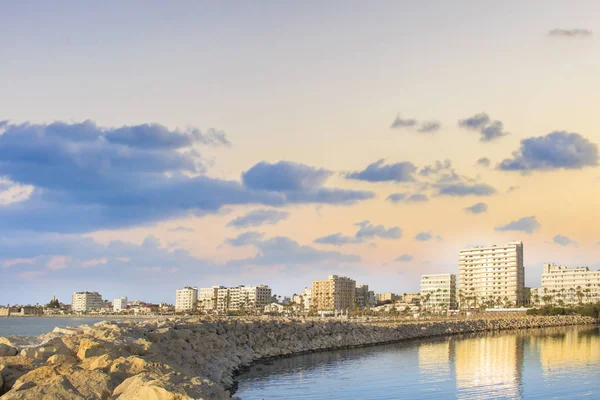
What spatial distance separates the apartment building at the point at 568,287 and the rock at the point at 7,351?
13000 centimetres

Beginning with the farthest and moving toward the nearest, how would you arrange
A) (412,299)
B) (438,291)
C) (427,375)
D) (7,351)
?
(412,299) < (438,291) < (427,375) < (7,351)

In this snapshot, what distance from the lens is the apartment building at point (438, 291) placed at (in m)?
154

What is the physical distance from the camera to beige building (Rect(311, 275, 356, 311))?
158 m

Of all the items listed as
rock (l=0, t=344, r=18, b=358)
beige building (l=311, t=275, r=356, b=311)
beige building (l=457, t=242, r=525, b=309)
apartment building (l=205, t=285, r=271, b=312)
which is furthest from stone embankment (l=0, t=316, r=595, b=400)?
apartment building (l=205, t=285, r=271, b=312)

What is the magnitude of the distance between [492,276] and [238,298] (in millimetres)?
80480

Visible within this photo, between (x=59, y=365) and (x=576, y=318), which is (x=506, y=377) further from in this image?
(x=576, y=318)

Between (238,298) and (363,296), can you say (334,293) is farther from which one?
(238,298)

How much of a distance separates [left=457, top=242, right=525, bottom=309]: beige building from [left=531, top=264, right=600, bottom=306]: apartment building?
5.08 metres

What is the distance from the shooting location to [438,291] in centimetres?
15612

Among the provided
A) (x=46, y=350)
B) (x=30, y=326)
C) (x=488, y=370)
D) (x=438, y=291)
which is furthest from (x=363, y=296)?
(x=46, y=350)

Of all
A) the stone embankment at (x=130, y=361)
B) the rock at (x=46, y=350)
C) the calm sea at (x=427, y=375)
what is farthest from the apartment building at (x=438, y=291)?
the rock at (x=46, y=350)

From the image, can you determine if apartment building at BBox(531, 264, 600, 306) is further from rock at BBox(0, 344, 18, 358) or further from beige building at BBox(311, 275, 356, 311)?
rock at BBox(0, 344, 18, 358)

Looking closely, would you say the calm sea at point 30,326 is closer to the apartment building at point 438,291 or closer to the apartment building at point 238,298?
the apartment building at point 238,298

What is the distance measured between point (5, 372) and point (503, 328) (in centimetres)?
6947
